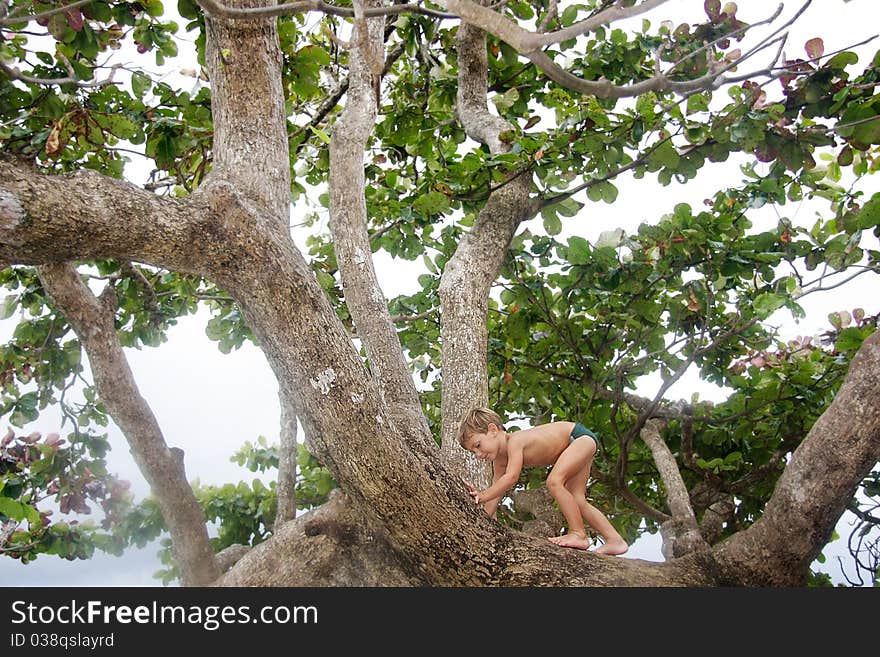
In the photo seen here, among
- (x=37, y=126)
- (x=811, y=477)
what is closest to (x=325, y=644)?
(x=811, y=477)

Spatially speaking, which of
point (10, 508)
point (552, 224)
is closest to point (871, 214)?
point (552, 224)

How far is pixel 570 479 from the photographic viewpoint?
3.09 metres

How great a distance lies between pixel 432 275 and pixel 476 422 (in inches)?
69.2

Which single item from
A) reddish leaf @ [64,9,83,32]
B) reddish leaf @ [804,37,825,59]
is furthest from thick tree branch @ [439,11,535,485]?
reddish leaf @ [64,9,83,32]

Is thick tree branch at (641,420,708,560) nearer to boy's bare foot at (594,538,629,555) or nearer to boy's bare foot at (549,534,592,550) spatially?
boy's bare foot at (594,538,629,555)

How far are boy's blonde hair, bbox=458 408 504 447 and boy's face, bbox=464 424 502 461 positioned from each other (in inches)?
0.6

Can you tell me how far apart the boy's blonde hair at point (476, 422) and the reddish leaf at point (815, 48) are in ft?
7.62

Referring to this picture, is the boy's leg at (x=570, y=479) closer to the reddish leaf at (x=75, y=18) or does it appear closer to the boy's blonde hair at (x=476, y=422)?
the boy's blonde hair at (x=476, y=422)

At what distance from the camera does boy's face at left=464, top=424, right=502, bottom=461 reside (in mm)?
2896

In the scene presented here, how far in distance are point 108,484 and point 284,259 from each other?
2637 millimetres

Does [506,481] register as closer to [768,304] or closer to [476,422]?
[476,422]

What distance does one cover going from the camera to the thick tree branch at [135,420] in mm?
2934

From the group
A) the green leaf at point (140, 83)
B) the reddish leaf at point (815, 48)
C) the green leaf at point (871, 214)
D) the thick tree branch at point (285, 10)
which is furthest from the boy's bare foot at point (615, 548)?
the green leaf at point (140, 83)

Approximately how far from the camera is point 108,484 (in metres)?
4.12
